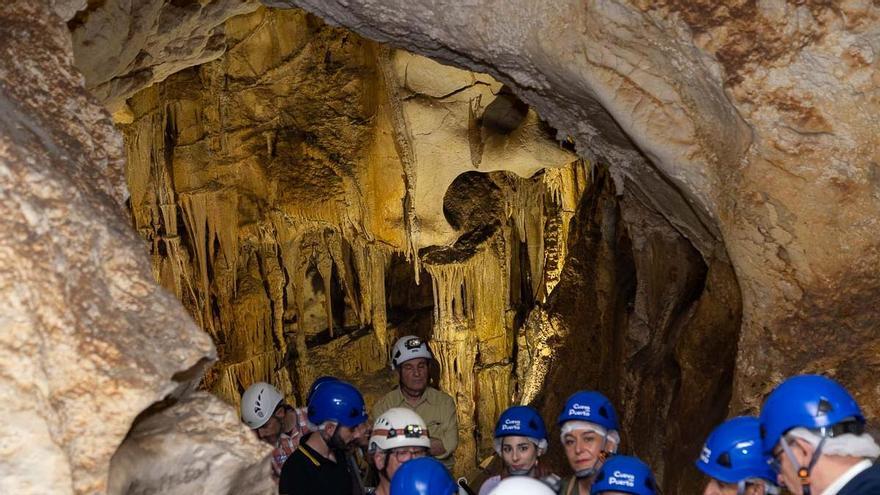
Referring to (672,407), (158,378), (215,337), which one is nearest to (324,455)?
(158,378)

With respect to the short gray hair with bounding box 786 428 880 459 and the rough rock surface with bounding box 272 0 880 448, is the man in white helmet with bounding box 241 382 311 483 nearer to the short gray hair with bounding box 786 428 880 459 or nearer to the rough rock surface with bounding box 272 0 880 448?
the rough rock surface with bounding box 272 0 880 448

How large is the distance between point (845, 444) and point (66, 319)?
1633mm

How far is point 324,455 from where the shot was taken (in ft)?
11.9

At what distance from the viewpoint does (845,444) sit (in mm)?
2266

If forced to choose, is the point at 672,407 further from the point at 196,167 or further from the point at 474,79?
the point at 196,167

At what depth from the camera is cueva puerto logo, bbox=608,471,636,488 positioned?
2.88m

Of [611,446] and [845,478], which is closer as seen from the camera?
[845,478]

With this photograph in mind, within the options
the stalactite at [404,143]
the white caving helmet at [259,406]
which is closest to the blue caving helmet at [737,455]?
the white caving helmet at [259,406]

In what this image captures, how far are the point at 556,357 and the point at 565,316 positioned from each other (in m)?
0.30

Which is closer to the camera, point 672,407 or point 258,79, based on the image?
point 672,407

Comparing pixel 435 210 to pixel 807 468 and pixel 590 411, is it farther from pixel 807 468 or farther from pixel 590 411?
pixel 807 468

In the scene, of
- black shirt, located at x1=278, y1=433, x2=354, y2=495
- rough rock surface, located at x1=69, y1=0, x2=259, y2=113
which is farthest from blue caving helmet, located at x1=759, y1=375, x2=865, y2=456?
rough rock surface, located at x1=69, y1=0, x2=259, y2=113

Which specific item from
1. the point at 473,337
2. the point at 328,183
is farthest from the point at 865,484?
the point at 473,337

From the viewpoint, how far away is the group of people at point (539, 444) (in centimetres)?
229
